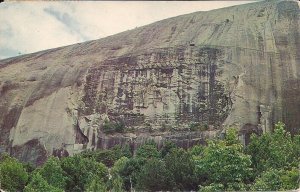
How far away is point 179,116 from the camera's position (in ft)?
104

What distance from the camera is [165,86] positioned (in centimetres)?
3294

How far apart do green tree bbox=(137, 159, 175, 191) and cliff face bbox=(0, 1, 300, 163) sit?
35.6 feet

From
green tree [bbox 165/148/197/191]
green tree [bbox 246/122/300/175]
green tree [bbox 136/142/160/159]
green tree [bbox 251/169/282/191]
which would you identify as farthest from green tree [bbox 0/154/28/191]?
green tree [bbox 251/169/282/191]

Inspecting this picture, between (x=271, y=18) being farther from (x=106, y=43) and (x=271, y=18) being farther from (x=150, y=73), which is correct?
(x=106, y=43)

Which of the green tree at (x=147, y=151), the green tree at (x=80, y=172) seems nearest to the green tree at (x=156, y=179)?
the green tree at (x=80, y=172)

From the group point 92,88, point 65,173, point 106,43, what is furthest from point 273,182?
point 106,43

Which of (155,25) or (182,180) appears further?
(155,25)

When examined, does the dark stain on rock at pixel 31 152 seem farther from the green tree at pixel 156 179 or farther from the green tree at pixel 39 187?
the green tree at pixel 39 187

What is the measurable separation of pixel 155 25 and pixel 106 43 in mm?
3549

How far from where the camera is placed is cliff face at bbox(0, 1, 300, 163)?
3070cm

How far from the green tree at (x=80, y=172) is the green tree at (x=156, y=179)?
1886 mm

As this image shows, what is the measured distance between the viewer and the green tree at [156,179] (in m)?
18.2

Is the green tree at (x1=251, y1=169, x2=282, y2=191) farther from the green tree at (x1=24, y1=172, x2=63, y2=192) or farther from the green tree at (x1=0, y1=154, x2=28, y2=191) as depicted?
the green tree at (x1=0, y1=154, x2=28, y2=191)

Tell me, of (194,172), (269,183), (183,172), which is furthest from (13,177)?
(269,183)
